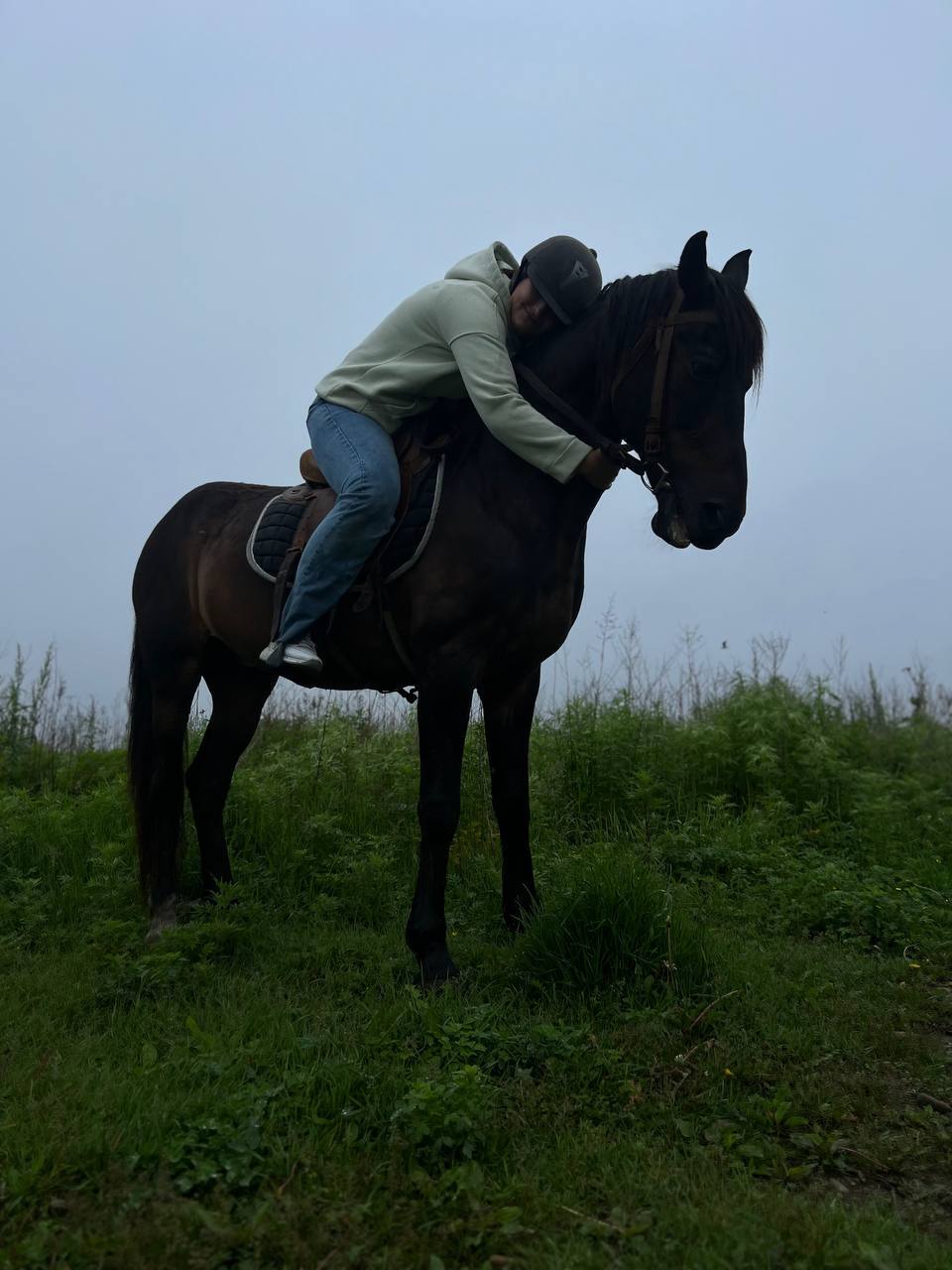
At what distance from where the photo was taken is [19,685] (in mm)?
8055

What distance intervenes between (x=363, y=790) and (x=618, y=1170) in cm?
408

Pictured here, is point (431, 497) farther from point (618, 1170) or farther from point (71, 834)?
point (71, 834)

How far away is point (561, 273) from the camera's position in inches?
155

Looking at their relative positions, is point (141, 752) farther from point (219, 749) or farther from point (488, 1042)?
point (488, 1042)

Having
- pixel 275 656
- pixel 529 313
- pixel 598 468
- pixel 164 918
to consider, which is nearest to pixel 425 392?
pixel 529 313

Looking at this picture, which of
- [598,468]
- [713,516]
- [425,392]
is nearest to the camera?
[713,516]

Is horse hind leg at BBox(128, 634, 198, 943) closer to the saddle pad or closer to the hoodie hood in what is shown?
the saddle pad

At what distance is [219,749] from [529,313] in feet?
9.45


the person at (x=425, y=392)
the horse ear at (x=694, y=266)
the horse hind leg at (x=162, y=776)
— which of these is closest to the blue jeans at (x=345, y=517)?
the person at (x=425, y=392)

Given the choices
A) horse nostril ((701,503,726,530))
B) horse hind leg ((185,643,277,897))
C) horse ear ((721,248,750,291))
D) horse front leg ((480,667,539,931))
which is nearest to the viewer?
horse nostril ((701,503,726,530))

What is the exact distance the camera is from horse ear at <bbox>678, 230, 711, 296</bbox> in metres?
3.66

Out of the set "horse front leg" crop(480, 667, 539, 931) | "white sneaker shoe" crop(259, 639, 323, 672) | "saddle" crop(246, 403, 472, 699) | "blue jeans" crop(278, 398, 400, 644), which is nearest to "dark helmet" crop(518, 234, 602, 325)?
"saddle" crop(246, 403, 472, 699)

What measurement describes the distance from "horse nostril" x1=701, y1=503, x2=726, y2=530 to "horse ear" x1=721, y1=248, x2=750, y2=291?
115cm

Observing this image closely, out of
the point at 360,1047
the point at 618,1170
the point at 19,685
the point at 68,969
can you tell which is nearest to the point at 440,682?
the point at 360,1047
